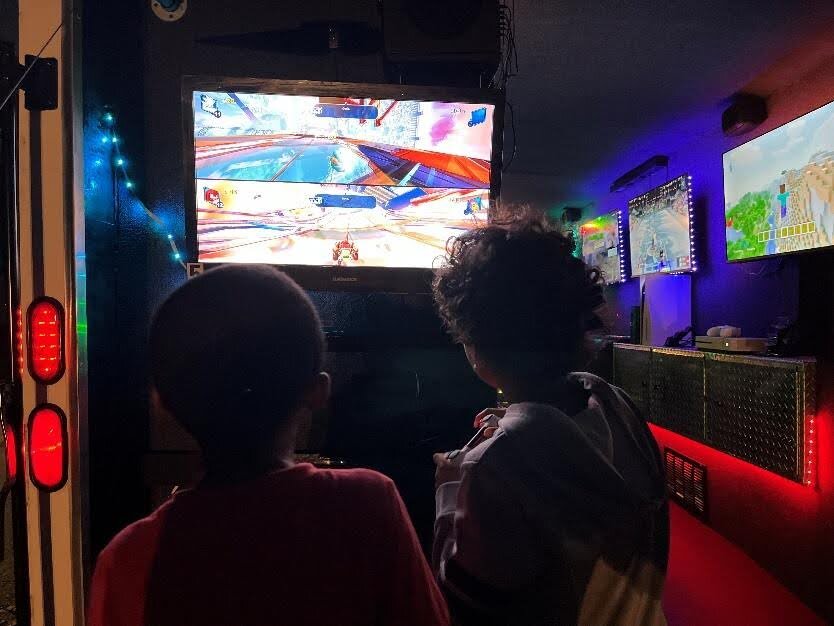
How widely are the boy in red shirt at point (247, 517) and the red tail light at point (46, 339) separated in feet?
2.45

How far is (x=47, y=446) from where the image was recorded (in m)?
1.33

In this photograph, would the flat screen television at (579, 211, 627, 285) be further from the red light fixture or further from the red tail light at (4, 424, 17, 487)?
the red tail light at (4, 424, 17, 487)

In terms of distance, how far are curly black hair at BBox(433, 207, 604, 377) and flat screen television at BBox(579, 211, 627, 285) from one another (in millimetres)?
5183

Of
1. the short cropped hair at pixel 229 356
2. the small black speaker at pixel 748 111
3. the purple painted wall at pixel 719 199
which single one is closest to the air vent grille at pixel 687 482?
the purple painted wall at pixel 719 199

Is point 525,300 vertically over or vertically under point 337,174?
under

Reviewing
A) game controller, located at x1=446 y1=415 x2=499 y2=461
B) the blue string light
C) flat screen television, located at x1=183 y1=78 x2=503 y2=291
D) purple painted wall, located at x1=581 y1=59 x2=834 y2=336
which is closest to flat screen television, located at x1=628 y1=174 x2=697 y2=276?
purple painted wall, located at x1=581 y1=59 x2=834 y2=336

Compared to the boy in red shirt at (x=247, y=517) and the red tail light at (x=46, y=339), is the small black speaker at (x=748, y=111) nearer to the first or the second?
the boy in red shirt at (x=247, y=517)

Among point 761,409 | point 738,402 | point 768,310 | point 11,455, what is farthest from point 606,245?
point 11,455

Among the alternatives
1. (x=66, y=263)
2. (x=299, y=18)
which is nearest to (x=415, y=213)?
(x=299, y=18)

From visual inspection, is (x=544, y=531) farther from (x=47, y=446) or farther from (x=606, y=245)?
(x=606, y=245)

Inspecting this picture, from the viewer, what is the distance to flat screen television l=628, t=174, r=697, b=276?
15.5 ft

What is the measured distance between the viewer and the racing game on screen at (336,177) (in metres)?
1.66

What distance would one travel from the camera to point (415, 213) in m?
1.77

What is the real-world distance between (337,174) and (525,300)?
0.87 m
